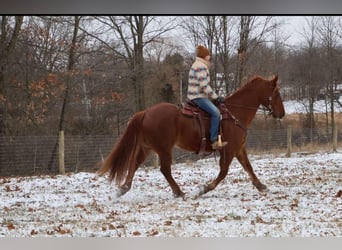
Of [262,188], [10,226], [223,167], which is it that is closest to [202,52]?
[223,167]

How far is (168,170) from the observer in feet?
14.6

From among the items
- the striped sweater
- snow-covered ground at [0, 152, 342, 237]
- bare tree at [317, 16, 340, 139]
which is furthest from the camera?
bare tree at [317, 16, 340, 139]

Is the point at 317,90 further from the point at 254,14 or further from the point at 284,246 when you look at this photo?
the point at 284,246

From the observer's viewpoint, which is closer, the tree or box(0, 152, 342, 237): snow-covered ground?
box(0, 152, 342, 237): snow-covered ground

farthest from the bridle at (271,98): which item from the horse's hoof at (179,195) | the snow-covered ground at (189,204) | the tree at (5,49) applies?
the tree at (5,49)

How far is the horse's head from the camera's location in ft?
14.6

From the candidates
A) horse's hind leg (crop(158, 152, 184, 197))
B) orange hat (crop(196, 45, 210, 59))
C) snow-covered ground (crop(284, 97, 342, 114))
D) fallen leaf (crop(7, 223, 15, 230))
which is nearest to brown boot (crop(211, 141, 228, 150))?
horse's hind leg (crop(158, 152, 184, 197))

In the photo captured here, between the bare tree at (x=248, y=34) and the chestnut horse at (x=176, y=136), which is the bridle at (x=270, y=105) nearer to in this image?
the chestnut horse at (x=176, y=136)

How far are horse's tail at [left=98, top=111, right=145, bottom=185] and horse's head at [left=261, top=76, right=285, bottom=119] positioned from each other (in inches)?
39.5

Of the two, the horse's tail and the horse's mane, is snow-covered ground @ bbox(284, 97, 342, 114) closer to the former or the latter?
the horse's mane

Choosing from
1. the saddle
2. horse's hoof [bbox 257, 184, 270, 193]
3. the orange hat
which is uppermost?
the orange hat

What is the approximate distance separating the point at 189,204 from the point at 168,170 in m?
0.32

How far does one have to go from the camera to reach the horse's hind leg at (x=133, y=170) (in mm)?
4410

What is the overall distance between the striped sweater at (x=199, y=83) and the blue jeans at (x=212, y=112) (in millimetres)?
39
